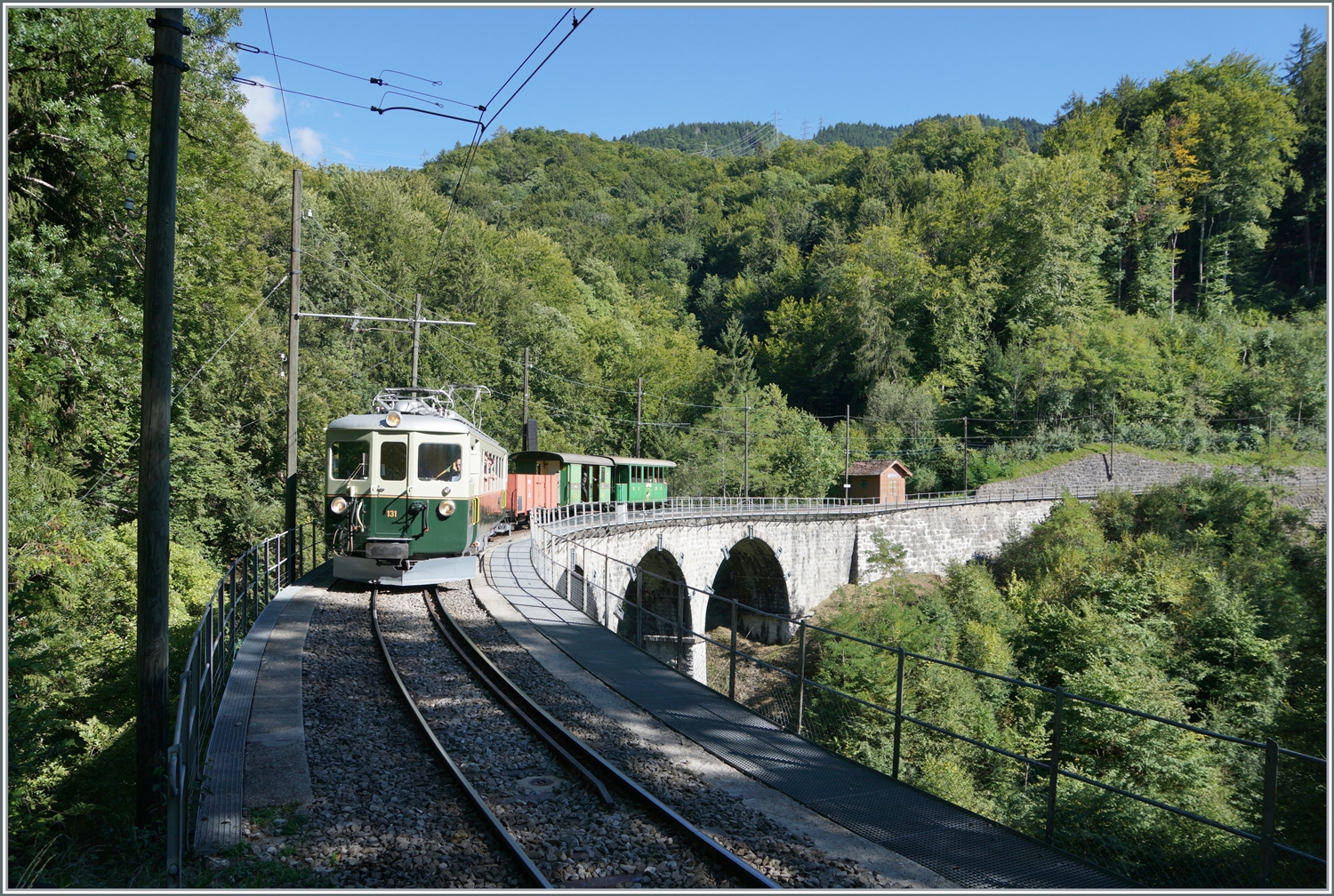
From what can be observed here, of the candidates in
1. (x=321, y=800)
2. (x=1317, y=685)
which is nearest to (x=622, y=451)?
(x=1317, y=685)

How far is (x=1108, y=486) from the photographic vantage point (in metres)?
57.2

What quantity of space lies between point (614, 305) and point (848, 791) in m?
77.6

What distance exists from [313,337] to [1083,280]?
6503cm

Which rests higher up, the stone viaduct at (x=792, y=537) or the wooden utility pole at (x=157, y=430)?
the wooden utility pole at (x=157, y=430)

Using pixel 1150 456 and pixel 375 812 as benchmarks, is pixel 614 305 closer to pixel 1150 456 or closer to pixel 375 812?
pixel 1150 456

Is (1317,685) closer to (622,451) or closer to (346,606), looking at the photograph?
(346,606)

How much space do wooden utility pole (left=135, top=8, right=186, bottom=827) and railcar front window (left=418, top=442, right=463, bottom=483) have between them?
8.15 meters

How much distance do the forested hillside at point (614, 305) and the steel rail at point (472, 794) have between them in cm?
259

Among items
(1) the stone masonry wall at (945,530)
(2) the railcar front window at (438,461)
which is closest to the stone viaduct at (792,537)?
(1) the stone masonry wall at (945,530)

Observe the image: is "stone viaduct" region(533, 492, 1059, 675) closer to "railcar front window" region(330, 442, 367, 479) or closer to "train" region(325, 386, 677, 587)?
"train" region(325, 386, 677, 587)

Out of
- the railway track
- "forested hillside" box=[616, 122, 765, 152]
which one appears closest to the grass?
the railway track

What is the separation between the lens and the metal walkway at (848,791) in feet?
17.0

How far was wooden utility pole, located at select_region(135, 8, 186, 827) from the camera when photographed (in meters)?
6.24

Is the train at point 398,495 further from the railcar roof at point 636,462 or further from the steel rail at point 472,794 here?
the railcar roof at point 636,462
